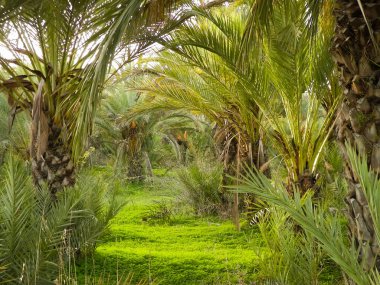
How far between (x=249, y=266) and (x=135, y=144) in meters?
8.74

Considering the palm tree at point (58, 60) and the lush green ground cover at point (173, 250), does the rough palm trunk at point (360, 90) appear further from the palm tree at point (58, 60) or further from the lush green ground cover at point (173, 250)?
the palm tree at point (58, 60)

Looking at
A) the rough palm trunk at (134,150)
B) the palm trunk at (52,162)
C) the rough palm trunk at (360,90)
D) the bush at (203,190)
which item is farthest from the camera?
the rough palm trunk at (134,150)

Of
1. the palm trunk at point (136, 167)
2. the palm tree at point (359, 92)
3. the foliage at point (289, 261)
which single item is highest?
the palm tree at point (359, 92)

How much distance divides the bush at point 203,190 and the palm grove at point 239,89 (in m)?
0.72

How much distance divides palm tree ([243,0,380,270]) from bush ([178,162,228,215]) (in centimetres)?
516

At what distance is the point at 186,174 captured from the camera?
29.7 feet

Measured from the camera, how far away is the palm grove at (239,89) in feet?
10.3

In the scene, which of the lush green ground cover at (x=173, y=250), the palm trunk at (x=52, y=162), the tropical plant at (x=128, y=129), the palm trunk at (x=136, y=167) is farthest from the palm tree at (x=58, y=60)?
the palm trunk at (x=136, y=167)

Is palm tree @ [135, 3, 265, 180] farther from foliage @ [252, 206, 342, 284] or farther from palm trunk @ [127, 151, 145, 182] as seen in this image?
palm trunk @ [127, 151, 145, 182]

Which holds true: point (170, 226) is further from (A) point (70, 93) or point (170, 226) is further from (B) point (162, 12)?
(B) point (162, 12)

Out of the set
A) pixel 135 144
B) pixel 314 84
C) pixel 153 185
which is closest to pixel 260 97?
pixel 314 84

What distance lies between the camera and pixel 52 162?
5359 mm

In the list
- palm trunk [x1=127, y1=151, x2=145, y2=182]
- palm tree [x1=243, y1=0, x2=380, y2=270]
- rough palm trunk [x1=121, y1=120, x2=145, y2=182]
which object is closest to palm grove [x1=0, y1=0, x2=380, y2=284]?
palm tree [x1=243, y1=0, x2=380, y2=270]

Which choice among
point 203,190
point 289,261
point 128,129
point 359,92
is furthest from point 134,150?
→ point 359,92
